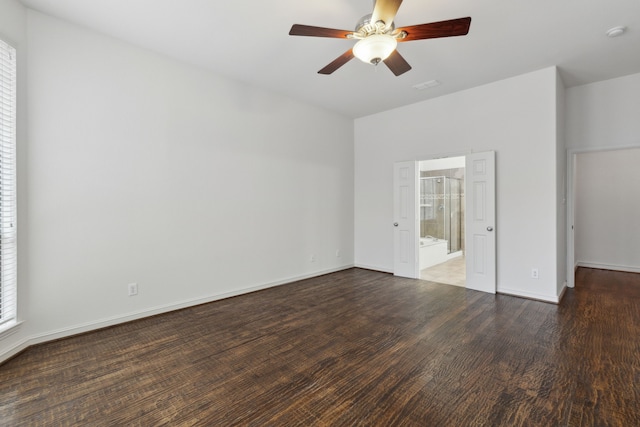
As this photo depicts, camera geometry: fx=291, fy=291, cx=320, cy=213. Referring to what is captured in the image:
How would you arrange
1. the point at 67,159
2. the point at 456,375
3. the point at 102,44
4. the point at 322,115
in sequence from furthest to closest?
the point at 322,115
the point at 102,44
the point at 67,159
the point at 456,375

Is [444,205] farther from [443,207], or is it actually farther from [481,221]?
[481,221]

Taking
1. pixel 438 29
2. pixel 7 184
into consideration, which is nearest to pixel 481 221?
pixel 438 29

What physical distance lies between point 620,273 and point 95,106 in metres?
8.40

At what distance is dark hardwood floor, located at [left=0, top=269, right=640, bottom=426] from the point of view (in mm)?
1779

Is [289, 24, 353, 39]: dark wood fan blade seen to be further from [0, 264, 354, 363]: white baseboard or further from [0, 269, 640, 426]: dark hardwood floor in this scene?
[0, 264, 354, 363]: white baseboard

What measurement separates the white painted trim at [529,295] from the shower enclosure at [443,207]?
3.05 metres

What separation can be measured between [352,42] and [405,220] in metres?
3.06

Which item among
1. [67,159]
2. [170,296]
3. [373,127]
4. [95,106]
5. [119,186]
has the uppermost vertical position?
[373,127]

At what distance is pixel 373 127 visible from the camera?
564 centimetres

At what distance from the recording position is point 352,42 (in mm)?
3072

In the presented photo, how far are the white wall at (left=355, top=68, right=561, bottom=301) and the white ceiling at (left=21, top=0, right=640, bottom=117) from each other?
0.96 ft

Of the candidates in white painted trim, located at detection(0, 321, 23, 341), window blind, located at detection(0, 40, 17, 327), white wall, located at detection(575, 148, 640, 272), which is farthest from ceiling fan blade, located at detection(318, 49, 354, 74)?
white wall, located at detection(575, 148, 640, 272)

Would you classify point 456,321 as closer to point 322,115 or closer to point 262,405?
point 262,405

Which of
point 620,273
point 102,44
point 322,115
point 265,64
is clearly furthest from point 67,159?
point 620,273
